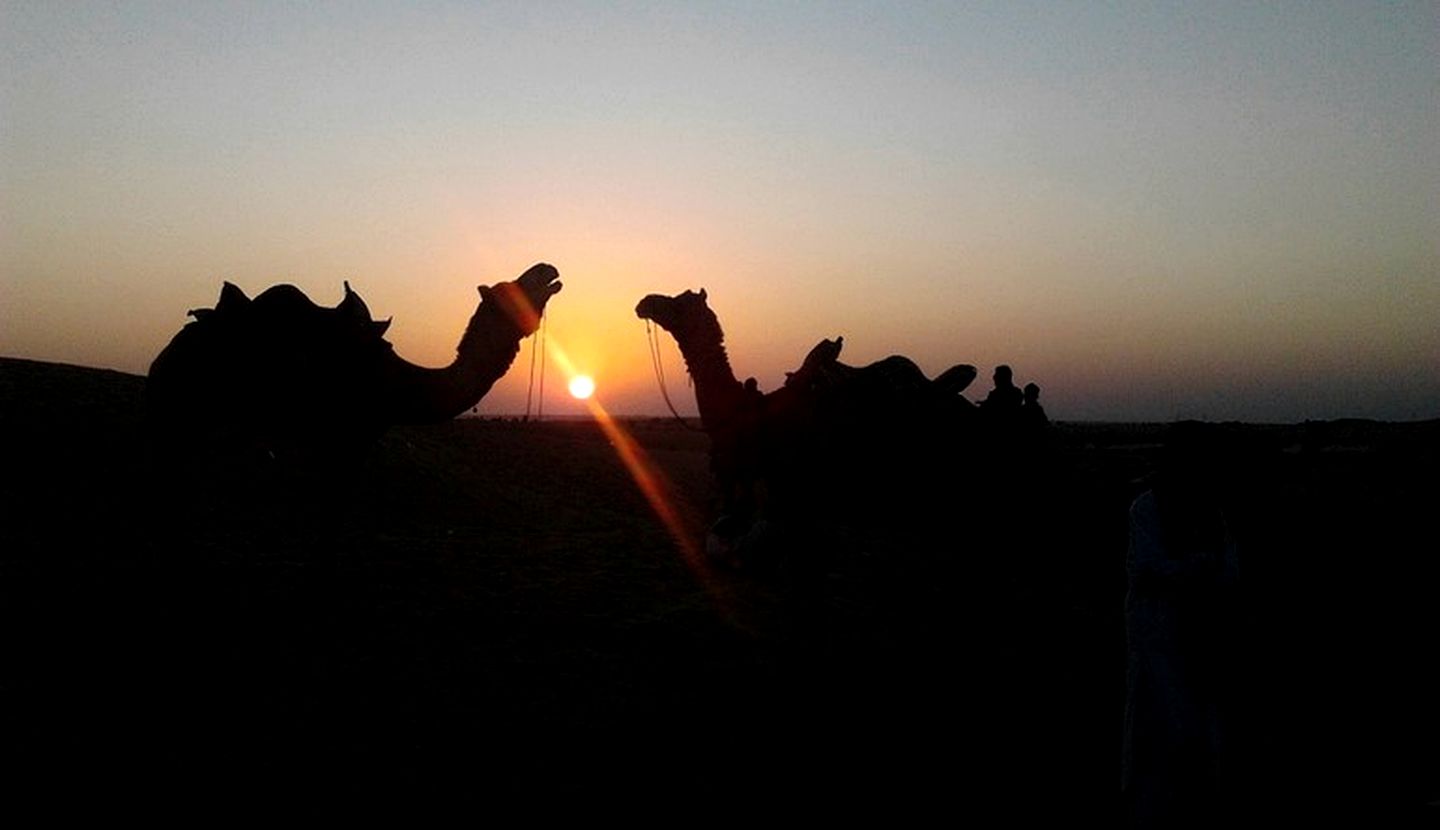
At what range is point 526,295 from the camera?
1305 centimetres

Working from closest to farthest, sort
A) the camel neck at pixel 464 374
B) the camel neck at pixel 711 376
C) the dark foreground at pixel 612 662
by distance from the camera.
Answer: the dark foreground at pixel 612 662 → the camel neck at pixel 711 376 → the camel neck at pixel 464 374

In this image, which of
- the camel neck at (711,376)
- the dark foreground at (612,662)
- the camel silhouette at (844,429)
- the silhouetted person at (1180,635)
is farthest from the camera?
the camel neck at (711,376)

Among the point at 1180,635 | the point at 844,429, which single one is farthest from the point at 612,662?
the point at 1180,635

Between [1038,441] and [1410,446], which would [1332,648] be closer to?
[1038,441]

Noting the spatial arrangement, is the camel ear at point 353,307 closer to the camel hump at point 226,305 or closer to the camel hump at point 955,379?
the camel hump at point 226,305

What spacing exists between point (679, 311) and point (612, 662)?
13.8 feet

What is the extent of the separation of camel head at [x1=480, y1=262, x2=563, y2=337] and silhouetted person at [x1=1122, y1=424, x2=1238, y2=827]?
8.77 m

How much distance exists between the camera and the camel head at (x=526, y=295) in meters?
13.0

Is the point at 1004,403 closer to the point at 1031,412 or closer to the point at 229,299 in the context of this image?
the point at 1031,412

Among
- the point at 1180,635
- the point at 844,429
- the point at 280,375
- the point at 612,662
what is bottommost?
the point at 612,662

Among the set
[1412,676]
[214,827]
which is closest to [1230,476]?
[214,827]

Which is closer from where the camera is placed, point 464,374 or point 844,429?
point 844,429

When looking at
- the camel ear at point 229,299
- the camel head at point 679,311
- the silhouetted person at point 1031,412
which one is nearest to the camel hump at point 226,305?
the camel ear at point 229,299

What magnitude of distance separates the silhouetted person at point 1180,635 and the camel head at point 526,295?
877 centimetres
